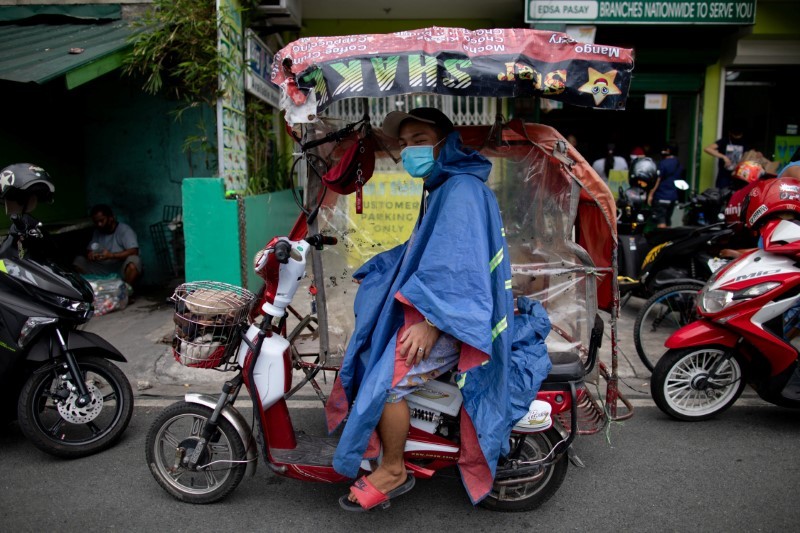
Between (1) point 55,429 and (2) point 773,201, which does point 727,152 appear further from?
(1) point 55,429

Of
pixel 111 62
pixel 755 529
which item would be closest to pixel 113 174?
pixel 111 62

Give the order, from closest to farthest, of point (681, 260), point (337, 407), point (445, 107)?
1. point (337, 407)
2. point (681, 260)
3. point (445, 107)

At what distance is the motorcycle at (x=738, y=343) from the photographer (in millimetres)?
3543

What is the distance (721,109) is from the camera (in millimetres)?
8898

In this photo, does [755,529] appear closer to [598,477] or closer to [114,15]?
[598,477]

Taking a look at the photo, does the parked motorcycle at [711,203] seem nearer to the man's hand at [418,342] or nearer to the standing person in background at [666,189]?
the standing person in background at [666,189]

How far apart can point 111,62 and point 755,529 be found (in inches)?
231

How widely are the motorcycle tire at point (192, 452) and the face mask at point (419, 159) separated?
4.81 feet

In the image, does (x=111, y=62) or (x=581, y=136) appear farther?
(x=581, y=136)

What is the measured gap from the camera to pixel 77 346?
3375 mm

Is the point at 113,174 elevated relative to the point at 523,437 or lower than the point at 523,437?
elevated

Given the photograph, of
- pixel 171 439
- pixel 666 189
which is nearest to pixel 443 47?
pixel 171 439

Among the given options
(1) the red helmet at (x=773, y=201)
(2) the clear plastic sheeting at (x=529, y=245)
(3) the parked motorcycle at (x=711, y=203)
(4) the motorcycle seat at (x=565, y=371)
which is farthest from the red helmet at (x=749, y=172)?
(4) the motorcycle seat at (x=565, y=371)

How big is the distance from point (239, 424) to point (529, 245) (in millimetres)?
2018
